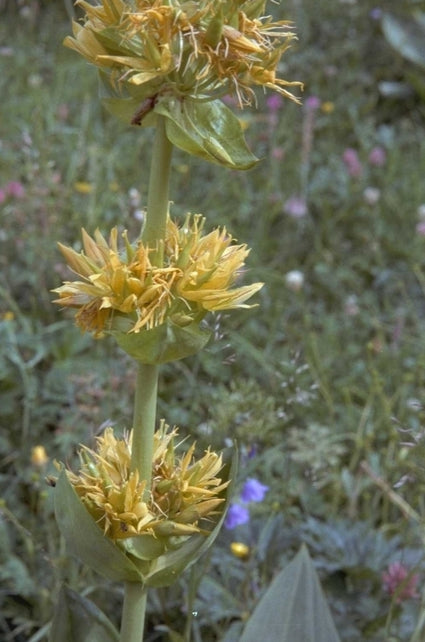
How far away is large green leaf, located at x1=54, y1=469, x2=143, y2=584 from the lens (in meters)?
1.01

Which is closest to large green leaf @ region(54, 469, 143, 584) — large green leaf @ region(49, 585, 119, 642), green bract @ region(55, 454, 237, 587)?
green bract @ region(55, 454, 237, 587)

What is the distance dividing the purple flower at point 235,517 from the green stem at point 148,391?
0.49 meters

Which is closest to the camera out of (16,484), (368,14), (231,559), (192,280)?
(192,280)

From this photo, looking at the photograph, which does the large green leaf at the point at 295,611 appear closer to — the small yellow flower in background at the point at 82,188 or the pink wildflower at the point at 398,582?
the pink wildflower at the point at 398,582

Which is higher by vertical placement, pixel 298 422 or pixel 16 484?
pixel 298 422

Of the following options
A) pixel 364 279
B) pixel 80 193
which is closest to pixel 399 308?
pixel 364 279

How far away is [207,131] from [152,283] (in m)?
0.17

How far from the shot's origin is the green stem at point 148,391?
1012 millimetres

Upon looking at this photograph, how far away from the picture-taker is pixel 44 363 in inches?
87.4

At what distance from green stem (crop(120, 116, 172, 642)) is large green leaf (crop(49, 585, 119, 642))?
0.04 m

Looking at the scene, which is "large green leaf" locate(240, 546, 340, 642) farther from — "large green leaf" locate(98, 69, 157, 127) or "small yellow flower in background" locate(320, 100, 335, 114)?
"small yellow flower in background" locate(320, 100, 335, 114)

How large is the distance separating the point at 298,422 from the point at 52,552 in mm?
635

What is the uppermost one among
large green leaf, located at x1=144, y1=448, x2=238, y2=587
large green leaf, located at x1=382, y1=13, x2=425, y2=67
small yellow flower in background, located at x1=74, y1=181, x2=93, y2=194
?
large green leaf, located at x1=144, y1=448, x2=238, y2=587

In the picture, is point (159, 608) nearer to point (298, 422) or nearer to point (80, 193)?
point (298, 422)
